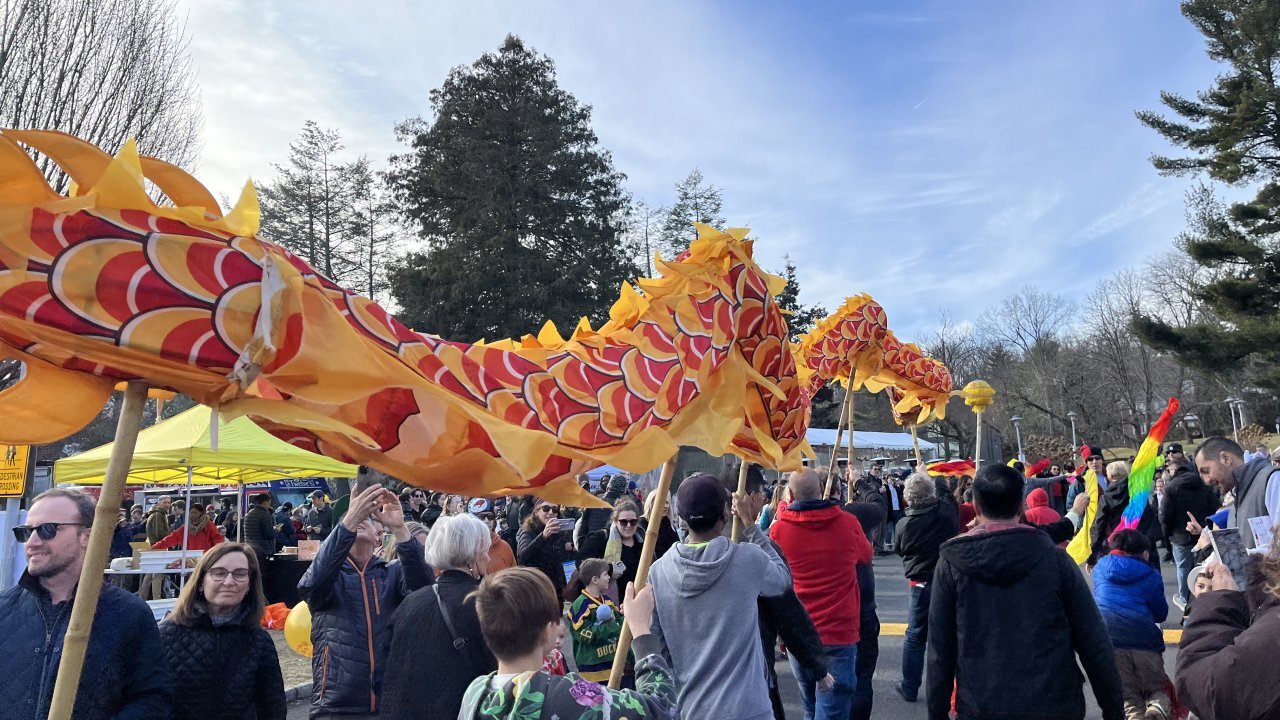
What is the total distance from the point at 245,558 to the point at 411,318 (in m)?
21.0

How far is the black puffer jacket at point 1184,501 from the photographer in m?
8.42

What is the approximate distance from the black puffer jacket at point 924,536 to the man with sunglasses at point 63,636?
4748 mm

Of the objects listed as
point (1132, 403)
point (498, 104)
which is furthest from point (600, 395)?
point (1132, 403)

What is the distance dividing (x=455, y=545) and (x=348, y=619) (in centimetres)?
85

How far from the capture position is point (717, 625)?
294cm

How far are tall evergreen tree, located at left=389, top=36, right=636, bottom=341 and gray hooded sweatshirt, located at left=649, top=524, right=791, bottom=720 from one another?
19.7 meters

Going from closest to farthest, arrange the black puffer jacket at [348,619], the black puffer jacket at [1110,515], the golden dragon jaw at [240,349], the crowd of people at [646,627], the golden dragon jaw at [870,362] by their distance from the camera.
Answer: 1. the golden dragon jaw at [240,349]
2. the crowd of people at [646,627]
3. the black puffer jacket at [348,619]
4. the black puffer jacket at [1110,515]
5. the golden dragon jaw at [870,362]

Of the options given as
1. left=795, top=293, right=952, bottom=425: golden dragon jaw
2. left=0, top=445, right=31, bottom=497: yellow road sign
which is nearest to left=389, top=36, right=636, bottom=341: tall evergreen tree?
left=795, top=293, right=952, bottom=425: golden dragon jaw

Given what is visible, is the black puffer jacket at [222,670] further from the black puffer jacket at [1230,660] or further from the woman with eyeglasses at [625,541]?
the black puffer jacket at [1230,660]

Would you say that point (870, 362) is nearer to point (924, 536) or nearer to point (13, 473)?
point (924, 536)

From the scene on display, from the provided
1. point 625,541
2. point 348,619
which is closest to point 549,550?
point 625,541

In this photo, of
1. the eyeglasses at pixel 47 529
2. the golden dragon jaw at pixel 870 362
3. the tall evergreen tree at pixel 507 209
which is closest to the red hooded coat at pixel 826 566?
the golden dragon jaw at pixel 870 362

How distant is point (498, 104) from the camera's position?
24844mm

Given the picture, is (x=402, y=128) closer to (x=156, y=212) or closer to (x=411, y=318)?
(x=411, y=318)
